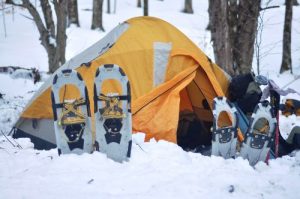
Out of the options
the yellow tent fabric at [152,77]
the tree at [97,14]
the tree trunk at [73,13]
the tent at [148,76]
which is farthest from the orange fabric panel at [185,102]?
the tree trunk at [73,13]

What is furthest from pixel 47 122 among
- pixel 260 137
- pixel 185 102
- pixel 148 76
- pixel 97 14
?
pixel 97 14

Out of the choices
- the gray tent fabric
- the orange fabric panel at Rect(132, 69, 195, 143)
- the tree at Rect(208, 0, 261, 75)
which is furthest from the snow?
the tree at Rect(208, 0, 261, 75)

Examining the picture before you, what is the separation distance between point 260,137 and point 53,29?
23.2 feet

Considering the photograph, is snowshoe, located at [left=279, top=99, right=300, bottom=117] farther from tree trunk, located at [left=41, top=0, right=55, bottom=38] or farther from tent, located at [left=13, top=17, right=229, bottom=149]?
tree trunk, located at [left=41, top=0, right=55, bottom=38]

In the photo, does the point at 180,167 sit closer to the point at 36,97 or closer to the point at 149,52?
the point at 149,52

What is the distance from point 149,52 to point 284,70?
10754mm

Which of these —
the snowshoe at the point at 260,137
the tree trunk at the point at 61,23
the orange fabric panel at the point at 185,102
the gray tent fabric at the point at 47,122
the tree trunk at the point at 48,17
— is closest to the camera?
the snowshoe at the point at 260,137

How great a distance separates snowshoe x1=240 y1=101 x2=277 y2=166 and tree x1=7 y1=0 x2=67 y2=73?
643 centimetres

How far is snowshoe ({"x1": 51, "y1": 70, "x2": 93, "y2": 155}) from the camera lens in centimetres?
410

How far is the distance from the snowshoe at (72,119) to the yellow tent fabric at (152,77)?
108 cm

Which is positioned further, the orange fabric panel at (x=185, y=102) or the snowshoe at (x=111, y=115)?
the orange fabric panel at (x=185, y=102)

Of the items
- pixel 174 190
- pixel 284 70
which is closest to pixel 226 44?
pixel 174 190

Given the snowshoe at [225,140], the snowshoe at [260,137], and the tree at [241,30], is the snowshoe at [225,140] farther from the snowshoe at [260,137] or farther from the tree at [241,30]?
the tree at [241,30]

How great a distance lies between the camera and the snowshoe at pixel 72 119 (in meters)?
4.10
